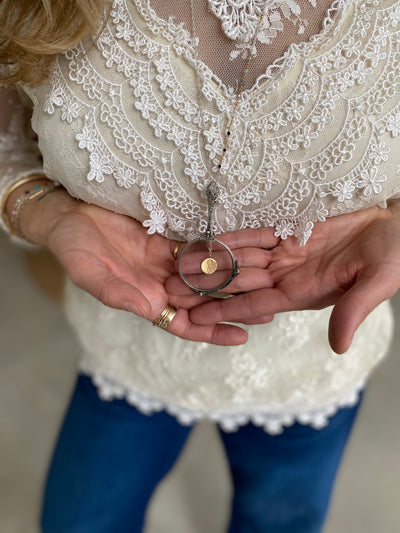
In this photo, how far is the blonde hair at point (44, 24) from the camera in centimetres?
55

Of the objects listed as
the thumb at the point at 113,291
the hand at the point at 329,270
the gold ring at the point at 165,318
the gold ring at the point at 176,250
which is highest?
the thumb at the point at 113,291

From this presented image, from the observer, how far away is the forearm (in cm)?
71

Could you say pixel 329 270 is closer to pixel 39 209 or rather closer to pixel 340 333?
pixel 340 333

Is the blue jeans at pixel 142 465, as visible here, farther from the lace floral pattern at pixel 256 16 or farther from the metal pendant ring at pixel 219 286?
the lace floral pattern at pixel 256 16

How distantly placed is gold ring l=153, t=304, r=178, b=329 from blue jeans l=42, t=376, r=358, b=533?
260 millimetres

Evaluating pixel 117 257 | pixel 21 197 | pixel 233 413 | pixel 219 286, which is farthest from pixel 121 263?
pixel 233 413

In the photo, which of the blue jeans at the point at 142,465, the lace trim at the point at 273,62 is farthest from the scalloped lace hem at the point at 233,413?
the lace trim at the point at 273,62

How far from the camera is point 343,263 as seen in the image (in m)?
0.61

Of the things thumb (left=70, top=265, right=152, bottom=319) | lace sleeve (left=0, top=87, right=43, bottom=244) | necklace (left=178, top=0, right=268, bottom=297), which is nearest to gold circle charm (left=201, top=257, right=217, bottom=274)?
necklace (left=178, top=0, right=268, bottom=297)

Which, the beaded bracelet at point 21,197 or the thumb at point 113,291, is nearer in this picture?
the thumb at point 113,291

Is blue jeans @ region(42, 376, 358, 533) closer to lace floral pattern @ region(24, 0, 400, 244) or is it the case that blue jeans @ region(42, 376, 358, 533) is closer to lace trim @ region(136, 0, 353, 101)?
lace floral pattern @ region(24, 0, 400, 244)

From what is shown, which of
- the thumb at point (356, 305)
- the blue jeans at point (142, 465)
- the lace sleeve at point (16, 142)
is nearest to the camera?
the thumb at point (356, 305)

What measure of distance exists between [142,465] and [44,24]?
2.24 feet

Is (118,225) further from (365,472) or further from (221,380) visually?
(365,472)
